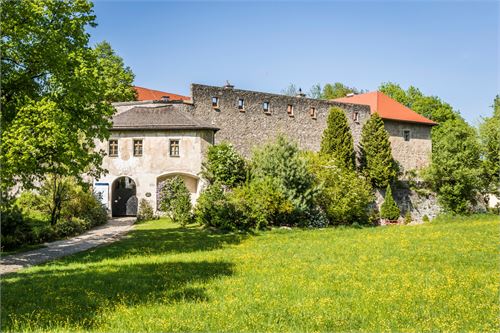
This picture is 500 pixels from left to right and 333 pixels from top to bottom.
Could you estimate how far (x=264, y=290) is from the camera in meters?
8.41

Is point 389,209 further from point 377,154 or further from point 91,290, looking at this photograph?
point 91,290

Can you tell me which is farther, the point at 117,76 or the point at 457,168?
the point at 117,76

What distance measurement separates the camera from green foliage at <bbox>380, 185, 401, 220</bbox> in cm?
3438

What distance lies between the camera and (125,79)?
137 ft

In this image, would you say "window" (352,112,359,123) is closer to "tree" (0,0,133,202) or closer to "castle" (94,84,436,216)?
"castle" (94,84,436,216)

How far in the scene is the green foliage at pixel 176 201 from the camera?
2350 cm

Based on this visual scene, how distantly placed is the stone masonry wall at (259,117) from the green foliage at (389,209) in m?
5.95

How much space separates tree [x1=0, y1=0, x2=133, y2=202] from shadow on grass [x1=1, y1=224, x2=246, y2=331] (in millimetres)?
3109

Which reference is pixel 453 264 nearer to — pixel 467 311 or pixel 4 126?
pixel 467 311

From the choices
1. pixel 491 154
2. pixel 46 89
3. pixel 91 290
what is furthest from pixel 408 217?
pixel 91 290

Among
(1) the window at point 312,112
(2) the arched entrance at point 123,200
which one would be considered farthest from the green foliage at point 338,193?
(2) the arched entrance at point 123,200

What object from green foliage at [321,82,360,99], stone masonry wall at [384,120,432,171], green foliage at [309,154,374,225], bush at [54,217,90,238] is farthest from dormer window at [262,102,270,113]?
green foliage at [321,82,360,99]

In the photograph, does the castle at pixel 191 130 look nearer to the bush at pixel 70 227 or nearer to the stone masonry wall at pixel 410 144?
the stone masonry wall at pixel 410 144

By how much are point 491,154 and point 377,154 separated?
8246 millimetres
